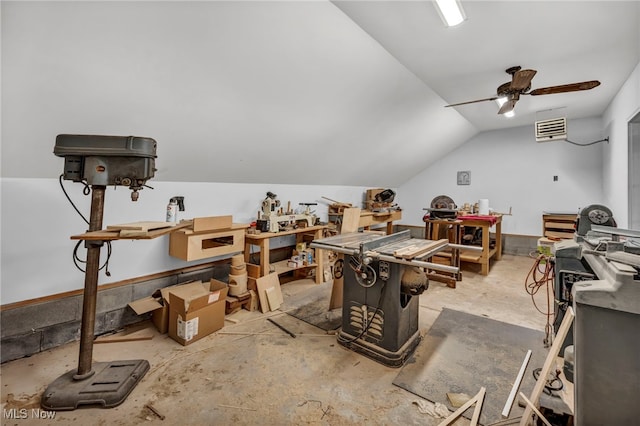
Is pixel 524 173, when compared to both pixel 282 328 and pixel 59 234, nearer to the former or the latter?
pixel 282 328

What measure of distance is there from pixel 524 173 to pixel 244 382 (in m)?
5.96

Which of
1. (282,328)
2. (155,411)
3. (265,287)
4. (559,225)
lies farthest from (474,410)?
(559,225)

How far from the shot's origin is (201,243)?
2480 mm

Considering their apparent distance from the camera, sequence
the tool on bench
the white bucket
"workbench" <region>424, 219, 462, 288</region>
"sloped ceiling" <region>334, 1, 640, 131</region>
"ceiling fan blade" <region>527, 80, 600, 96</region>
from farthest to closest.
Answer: the white bucket
"workbench" <region>424, 219, 462, 288</region>
the tool on bench
"ceiling fan blade" <region>527, 80, 600, 96</region>
"sloped ceiling" <region>334, 1, 640, 131</region>

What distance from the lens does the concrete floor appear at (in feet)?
4.83

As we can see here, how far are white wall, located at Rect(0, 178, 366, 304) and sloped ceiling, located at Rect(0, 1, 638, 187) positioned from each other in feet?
0.53

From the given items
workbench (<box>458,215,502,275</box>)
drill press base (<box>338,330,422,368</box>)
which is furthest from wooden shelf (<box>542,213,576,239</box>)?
drill press base (<box>338,330,422,368</box>)

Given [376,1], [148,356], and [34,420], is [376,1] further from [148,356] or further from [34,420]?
[34,420]

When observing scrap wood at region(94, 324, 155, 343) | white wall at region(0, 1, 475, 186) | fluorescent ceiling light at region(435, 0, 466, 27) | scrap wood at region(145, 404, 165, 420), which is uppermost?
fluorescent ceiling light at region(435, 0, 466, 27)

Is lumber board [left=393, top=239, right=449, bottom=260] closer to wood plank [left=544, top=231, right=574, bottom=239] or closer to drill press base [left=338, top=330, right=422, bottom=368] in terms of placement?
drill press base [left=338, top=330, right=422, bottom=368]

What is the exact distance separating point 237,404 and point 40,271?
73.0 inches

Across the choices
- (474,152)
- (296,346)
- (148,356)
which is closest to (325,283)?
(296,346)

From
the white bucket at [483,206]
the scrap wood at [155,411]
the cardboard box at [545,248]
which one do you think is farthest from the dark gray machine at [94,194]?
the white bucket at [483,206]

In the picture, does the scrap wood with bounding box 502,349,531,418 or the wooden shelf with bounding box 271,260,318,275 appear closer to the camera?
the scrap wood with bounding box 502,349,531,418
